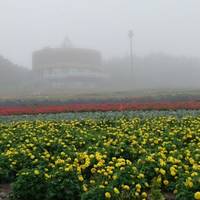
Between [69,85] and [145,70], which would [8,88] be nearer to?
[69,85]

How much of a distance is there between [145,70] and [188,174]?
96.9m

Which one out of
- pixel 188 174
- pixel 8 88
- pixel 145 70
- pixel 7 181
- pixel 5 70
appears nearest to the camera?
pixel 188 174

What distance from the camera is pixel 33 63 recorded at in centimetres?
9550

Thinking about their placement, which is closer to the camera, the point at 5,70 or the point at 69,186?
the point at 69,186

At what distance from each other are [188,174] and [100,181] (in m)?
1.34

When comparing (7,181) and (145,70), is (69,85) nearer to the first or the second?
(145,70)

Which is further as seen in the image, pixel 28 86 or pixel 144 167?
pixel 28 86

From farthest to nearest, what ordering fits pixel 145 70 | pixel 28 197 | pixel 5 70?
1. pixel 145 70
2. pixel 5 70
3. pixel 28 197

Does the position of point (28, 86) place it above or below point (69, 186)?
above

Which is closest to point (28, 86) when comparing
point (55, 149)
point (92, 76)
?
point (92, 76)

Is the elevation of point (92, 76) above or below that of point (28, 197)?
above

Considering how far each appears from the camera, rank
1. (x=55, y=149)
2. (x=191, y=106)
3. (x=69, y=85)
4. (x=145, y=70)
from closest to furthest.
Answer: (x=55, y=149) → (x=191, y=106) → (x=69, y=85) → (x=145, y=70)

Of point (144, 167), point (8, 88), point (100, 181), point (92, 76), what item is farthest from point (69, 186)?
point (92, 76)

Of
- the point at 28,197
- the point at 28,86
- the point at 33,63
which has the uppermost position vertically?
the point at 33,63
